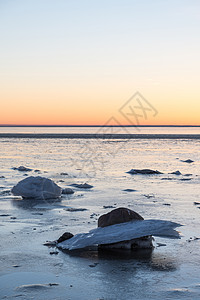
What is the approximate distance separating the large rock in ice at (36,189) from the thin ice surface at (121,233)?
509cm

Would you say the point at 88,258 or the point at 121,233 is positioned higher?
the point at 121,233

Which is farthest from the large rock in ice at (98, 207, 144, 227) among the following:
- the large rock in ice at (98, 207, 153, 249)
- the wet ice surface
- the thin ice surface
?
the wet ice surface

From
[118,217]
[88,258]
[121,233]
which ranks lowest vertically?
[88,258]

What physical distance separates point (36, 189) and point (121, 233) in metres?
5.78

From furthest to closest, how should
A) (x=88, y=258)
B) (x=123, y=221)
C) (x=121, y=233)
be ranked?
(x=123, y=221)
(x=121, y=233)
(x=88, y=258)

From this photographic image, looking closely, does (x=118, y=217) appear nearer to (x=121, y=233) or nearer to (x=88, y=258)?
(x=121, y=233)

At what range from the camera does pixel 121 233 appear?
707 centimetres

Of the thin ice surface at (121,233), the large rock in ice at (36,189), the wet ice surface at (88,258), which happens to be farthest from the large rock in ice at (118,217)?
the large rock in ice at (36,189)

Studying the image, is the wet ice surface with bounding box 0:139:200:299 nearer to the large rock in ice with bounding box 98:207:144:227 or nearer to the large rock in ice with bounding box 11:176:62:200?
the large rock in ice with bounding box 11:176:62:200

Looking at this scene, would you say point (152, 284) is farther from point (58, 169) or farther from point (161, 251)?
point (58, 169)

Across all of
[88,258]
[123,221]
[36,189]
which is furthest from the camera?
[36,189]

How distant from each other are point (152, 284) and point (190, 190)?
8997mm

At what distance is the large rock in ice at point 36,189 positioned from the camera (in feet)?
40.3

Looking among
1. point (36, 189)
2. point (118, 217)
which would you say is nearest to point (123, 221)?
point (118, 217)
